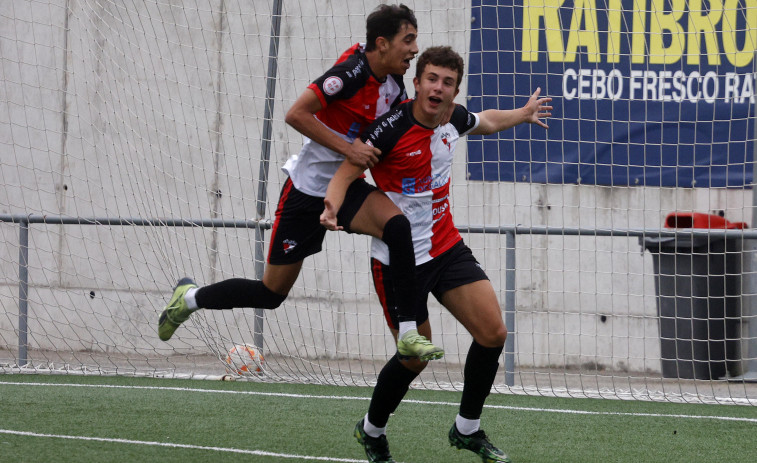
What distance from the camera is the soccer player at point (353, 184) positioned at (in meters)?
4.68

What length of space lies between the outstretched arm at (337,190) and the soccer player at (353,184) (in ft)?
0.23

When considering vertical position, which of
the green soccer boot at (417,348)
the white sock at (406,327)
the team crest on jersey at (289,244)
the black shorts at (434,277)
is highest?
the team crest on jersey at (289,244)

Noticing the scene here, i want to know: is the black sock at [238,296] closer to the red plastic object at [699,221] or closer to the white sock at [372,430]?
the white sock at [372,430]

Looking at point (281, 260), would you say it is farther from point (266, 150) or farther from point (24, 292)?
point (24, 292)

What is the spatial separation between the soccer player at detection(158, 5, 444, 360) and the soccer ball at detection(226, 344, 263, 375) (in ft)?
8.99

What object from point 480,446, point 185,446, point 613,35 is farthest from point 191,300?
point 613,35

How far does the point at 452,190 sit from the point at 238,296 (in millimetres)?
4585

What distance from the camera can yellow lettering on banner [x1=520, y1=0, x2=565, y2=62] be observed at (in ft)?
28.6

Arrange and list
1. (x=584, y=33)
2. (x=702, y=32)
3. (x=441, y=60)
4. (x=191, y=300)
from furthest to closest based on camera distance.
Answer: (x=584, y=33), (x=702, y=32), (x=191, y=300), (x=441, y=60)

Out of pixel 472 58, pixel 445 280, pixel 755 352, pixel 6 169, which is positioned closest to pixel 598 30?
pixel 472 58

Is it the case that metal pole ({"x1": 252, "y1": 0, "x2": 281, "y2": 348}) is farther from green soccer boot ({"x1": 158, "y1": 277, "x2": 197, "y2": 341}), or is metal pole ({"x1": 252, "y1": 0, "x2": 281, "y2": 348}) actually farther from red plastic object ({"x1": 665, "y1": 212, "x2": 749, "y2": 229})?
red plastic object ({"x1": 665, "y1": 212, "x2": 749, "y2": 229})

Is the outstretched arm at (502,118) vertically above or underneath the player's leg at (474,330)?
above

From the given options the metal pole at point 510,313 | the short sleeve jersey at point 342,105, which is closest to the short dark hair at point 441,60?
the short sleeve jersey at point 342,105

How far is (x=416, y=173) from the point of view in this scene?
4883 millimetres
